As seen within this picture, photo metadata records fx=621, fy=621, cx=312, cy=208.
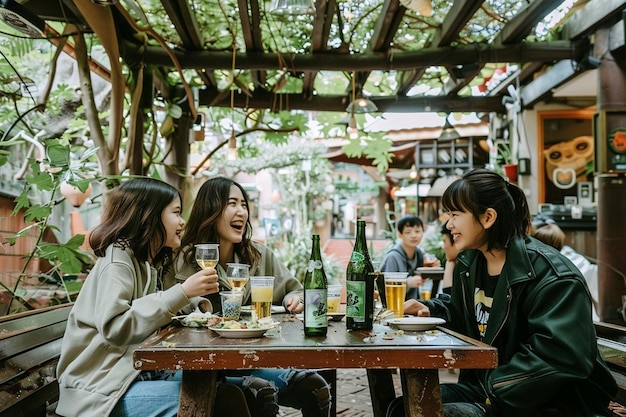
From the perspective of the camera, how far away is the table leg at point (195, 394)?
1.80m

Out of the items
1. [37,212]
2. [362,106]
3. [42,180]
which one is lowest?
[37,212]

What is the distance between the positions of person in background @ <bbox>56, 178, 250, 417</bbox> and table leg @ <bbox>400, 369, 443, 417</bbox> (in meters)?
0.62

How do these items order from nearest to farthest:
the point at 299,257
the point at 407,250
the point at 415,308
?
the point at 415,308, the point at 407,250, the point at 299,257

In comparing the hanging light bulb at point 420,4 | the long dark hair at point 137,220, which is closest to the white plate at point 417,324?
the long dark hair at point 137,220

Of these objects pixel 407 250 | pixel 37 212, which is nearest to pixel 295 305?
pixel 37 212

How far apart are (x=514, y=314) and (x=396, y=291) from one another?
0.53 meters

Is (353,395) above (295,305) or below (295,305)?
below

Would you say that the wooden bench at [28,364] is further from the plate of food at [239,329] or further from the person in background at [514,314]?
the person in background at [514,314]

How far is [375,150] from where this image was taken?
8109mm

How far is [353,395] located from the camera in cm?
482

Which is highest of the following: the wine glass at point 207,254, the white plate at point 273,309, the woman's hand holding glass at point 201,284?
the wine glass at point 207,254

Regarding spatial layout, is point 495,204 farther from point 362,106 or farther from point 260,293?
point 362,106

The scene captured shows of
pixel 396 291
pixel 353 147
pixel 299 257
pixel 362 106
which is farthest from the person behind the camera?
pixel 299 257

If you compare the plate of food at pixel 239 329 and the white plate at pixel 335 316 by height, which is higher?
the plate of food at pixel 239 329
